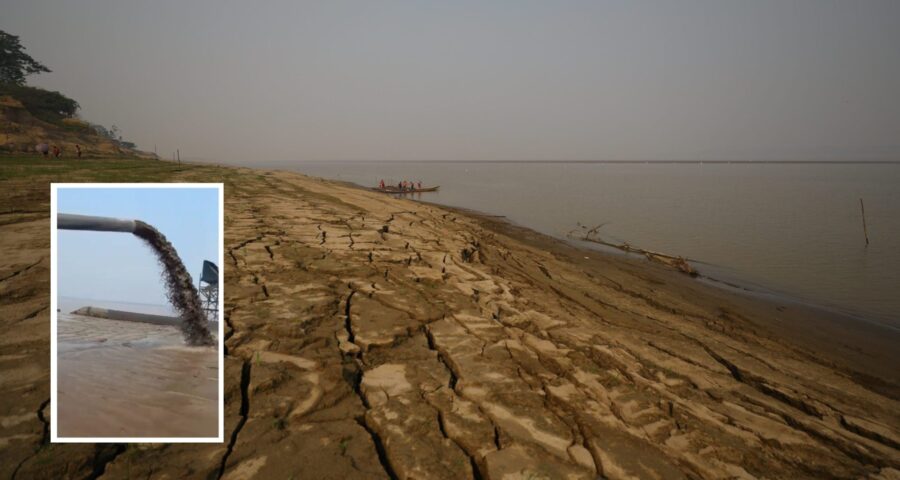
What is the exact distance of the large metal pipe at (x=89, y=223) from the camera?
1264mm

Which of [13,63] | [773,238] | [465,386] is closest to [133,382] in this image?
[465,386]

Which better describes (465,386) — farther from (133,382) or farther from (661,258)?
(661,258)

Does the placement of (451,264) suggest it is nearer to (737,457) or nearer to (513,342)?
(513,342)

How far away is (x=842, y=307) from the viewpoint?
7535 millimetres

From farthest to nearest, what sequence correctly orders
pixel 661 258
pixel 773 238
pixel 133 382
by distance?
1. pixel 773 238
2. pixel 661 258
3. pixel 133 382

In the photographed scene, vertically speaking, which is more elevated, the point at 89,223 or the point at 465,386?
the point at 89,223

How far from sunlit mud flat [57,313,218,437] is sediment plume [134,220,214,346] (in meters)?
0.09

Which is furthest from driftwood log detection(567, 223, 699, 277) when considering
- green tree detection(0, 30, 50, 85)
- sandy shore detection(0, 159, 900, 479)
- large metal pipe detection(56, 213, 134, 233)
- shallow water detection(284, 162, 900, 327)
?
green tree detection(0, 30, 50, 85)

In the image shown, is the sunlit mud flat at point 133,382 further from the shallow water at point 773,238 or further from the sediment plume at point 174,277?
the shallow water at point 773,238

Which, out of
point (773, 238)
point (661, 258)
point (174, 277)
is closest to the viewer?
point (174, 277)

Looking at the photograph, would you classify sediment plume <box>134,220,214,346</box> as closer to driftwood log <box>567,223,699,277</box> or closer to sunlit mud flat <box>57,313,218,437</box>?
sunlit mud flat <box>57,313,218,437</box>

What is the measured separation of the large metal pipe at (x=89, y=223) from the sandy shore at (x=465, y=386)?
44.7 inches

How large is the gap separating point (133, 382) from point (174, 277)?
0.55m

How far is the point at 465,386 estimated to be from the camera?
8.48 ft
